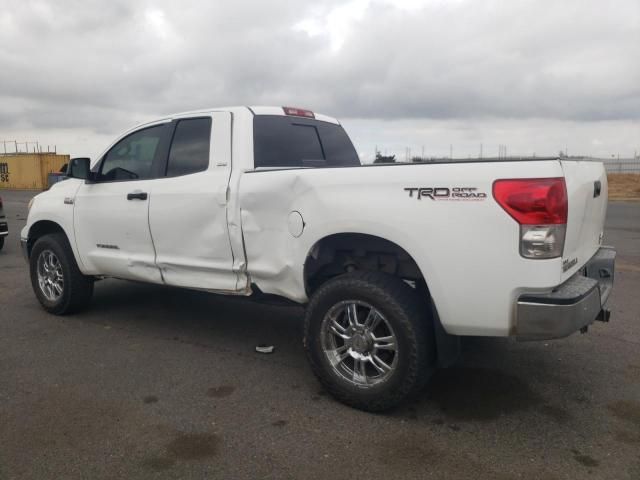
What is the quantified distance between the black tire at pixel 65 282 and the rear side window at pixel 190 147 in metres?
1.64

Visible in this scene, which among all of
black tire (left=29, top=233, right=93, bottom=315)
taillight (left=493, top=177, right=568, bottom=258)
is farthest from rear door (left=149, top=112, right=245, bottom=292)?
taillight (left=493, top=177, right=568, bottom=258)

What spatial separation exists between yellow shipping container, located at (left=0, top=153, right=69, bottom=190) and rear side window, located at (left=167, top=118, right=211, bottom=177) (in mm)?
33892

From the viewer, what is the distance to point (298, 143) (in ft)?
15.0

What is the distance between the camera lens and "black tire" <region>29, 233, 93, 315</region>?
5316 millimetres

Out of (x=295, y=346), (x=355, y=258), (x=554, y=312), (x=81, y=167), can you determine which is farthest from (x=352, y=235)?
(x=81, y=167)

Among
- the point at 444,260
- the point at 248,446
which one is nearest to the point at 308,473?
the point at 248,446

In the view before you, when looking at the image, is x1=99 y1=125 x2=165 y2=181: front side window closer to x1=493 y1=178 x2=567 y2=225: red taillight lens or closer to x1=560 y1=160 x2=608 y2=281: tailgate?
x1=493 y1=178 x2=567 y2=225: red taillight lens

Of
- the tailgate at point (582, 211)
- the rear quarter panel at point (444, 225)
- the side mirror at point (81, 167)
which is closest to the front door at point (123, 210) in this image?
the side mirror at point (81, 167)

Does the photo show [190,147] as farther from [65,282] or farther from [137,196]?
[65,282]

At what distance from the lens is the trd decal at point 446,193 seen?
2875 millimetres

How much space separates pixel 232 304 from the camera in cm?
593

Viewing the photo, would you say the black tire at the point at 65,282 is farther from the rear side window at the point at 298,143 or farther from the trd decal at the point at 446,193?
the trd decal at the point at 446,193

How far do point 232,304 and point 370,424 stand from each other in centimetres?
299

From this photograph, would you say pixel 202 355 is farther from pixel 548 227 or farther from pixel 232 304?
pixel 548 227
